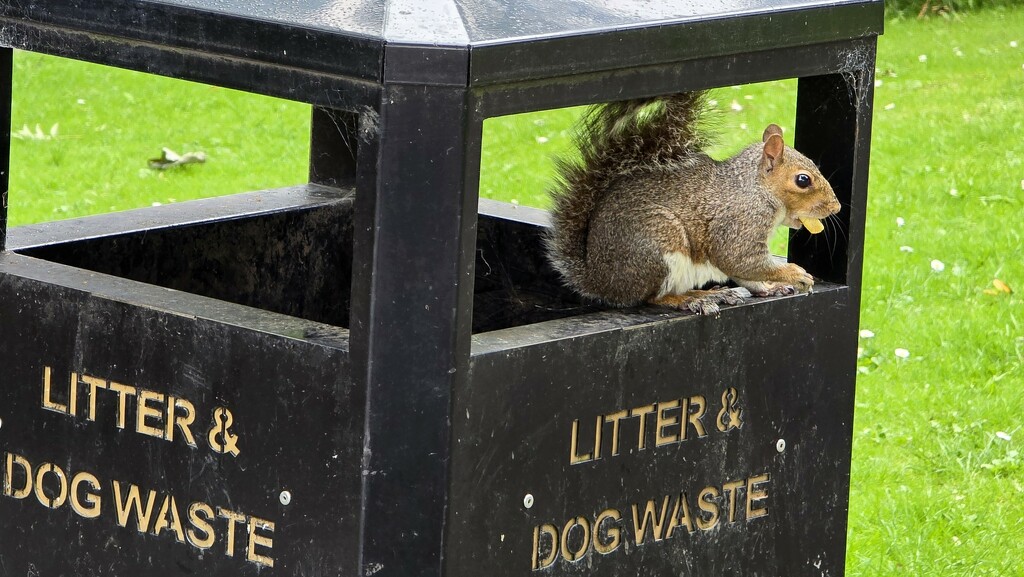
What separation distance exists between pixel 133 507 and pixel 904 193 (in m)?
5.64

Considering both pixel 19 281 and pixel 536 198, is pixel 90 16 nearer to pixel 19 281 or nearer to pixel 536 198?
pixel 19 281

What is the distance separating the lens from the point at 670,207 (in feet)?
10.0

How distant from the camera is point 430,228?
2350mm

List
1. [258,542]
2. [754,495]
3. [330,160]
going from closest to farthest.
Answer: [258,542]
[754,495]
[330,160]

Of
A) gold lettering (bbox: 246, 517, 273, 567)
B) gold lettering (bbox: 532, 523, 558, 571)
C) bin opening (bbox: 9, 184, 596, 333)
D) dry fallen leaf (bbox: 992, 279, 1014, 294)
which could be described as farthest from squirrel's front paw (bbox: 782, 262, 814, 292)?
dry fallen leaf (bbox: 992, 279, 1014, 294)

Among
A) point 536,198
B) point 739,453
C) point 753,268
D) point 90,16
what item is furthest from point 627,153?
point 536,198

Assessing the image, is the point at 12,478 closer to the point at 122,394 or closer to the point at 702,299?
the point at 122,394

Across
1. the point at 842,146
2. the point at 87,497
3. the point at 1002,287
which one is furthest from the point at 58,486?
the point at 1002,287

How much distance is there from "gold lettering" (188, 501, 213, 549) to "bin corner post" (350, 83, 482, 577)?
0.36m

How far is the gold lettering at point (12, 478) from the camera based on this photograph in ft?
9.36

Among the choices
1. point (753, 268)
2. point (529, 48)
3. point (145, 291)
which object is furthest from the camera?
point (753, 268)

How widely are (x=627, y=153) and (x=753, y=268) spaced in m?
0.35

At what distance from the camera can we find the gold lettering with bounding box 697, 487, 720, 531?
287 cm

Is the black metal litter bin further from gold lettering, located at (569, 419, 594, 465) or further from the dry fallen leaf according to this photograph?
the dry fallen leaf
